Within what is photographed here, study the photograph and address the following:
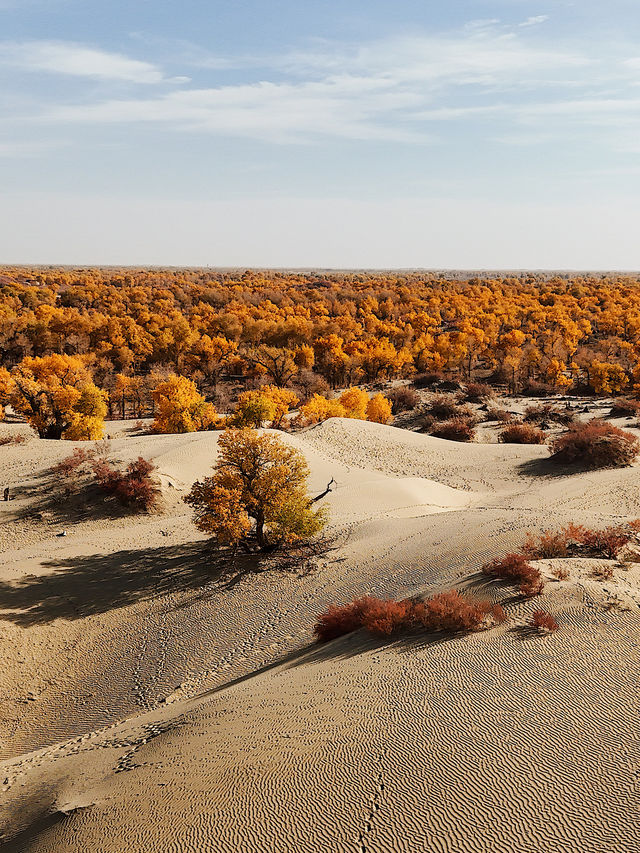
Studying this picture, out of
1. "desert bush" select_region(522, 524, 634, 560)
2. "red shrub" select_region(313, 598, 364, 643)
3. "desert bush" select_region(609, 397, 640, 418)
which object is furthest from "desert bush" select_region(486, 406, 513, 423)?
"red shrub" select_region(313, 598, 364, 643)

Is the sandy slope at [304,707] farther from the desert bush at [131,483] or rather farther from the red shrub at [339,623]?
the desert bush at [131,483]

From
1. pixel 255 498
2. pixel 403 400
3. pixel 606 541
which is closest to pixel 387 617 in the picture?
pixel 606 541

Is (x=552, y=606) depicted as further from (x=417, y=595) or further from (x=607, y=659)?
(x=417, y=595)

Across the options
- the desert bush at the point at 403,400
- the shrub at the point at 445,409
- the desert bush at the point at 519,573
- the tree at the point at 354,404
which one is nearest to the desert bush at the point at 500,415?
the shrub at the point at 445,409

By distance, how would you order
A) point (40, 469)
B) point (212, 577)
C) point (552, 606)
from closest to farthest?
point (552, 606), point (212, 577), point (40, 469)

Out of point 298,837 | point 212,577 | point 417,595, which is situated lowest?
point 212,577

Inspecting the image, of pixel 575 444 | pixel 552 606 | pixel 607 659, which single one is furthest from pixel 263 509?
pixel 575 444
